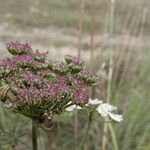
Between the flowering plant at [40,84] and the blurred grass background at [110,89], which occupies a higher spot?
the flowering plant at [40,84]

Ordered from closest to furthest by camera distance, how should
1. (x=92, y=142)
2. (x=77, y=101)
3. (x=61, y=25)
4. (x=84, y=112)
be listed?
1. (x=77, y=101)
2. (x=84, y=112)
3. (x=92, y=142)
4. (x=61, y=25)

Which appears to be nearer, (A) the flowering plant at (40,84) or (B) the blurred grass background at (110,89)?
(A) the flowering plant at (40,84)

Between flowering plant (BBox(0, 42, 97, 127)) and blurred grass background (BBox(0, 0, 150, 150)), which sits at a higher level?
flowering plant (BBox(0, 42, 97, 127))

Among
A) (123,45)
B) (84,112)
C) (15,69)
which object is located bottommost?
(123,45)

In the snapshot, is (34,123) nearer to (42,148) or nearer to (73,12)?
(42,148)

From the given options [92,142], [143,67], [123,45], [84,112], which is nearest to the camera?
[84,112]

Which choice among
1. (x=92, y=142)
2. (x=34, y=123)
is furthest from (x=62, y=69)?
(x=92, y=142)

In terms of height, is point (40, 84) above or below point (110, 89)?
above

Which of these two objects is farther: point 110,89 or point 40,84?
point 110,89

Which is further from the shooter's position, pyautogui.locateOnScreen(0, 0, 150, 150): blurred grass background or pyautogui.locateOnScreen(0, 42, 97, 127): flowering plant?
pyautogui.locateOnScreen(0, 0, 150, 150): blurred grass background

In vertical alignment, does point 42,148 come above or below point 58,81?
below

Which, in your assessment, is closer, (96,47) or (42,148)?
(42,148)
